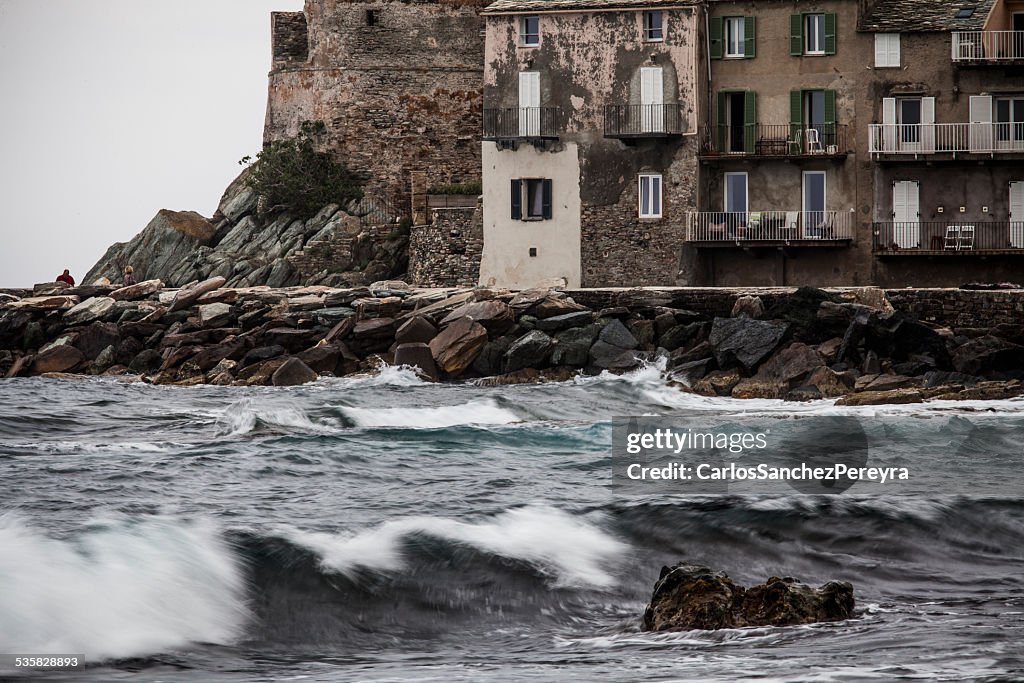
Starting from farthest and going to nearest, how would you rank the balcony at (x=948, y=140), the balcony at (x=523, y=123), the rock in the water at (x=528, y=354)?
the balcony at (x=523, y=123)
the balcony at (x=948, y=140)
the rock in the water at (x=528, y=354)

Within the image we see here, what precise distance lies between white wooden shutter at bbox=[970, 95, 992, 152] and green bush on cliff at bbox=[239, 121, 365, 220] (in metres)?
19.3

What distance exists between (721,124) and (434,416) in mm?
18857

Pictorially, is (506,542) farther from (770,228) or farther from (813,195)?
(813,195)

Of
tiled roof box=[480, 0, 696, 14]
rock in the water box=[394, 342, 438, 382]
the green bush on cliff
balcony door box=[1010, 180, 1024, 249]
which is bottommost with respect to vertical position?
rock in the water box=[394, 342, 438, 382]

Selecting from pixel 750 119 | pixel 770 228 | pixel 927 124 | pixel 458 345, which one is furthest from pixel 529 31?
pixel 458 345

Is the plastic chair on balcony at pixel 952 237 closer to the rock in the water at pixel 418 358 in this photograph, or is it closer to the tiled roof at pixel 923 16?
the tiled roof at pixel 923 16

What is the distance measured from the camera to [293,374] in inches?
1260

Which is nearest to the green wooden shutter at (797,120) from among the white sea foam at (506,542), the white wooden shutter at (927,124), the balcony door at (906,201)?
the balcony door at (906,201)

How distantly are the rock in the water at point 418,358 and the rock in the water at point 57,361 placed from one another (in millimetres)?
8667

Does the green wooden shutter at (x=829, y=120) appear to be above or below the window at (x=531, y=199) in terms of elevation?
above

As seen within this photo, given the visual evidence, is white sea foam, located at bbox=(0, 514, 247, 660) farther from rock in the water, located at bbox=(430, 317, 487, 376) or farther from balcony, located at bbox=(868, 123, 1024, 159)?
balcony, located at bbox=(868, 123, 1024, 159)

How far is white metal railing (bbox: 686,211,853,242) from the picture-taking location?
39.3m

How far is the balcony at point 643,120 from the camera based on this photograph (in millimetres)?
40156

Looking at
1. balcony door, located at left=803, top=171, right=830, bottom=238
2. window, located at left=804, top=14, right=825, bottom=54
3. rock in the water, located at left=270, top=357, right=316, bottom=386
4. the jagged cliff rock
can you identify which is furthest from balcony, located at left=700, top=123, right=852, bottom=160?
rock in the water, located at left=270, top=357, right=316, bottom=386
